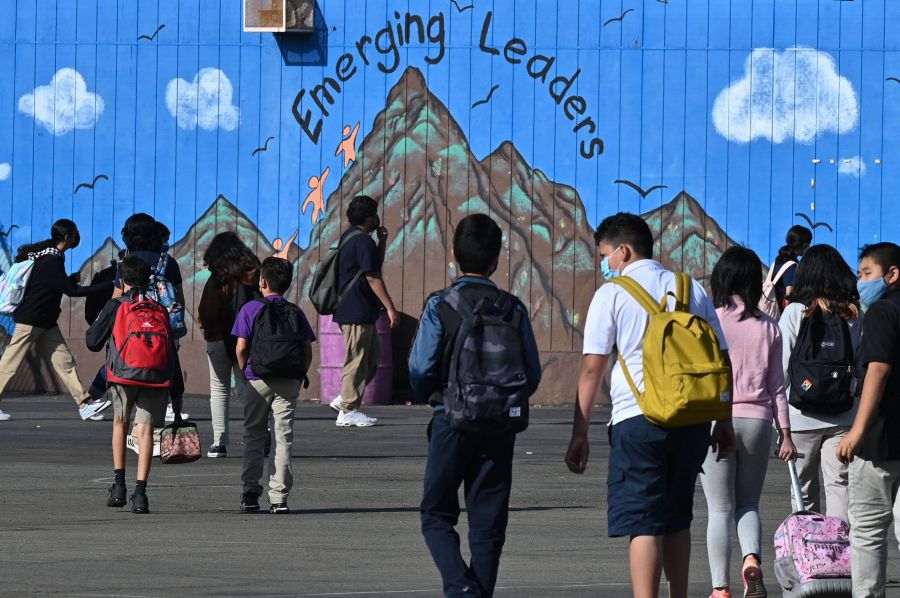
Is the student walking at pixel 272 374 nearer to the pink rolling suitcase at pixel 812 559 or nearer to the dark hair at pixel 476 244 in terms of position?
the dark hair at pixel 476 244

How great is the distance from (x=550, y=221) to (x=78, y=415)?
572 centimetres

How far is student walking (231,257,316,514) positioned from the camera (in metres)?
10.5

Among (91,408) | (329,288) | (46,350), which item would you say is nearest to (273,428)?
(329,288)

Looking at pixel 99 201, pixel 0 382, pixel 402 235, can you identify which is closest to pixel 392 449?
pixel 0 382

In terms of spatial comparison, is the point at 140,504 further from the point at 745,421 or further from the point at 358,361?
the point at 358,361

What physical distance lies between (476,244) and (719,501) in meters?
1.76

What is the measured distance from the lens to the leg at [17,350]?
53.6 feet

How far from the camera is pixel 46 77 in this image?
65.6ft

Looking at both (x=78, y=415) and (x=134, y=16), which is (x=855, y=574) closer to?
(x=78, y=415)

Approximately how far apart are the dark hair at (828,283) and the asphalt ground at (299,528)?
1338 millimetres

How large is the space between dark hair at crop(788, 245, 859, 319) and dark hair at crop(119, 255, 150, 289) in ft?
14.3

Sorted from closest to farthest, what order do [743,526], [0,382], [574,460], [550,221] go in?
[574,460], [743,526], [0,382], [550,221]

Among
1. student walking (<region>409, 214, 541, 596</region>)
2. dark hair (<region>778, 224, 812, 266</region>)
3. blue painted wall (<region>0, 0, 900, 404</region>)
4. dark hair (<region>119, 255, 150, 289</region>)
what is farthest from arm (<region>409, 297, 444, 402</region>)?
blue painted wall (<region>0, 0, 900, 404</region>)

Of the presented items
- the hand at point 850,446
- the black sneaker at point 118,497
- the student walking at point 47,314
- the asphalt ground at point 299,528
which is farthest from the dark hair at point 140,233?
the hand at point 850,446
